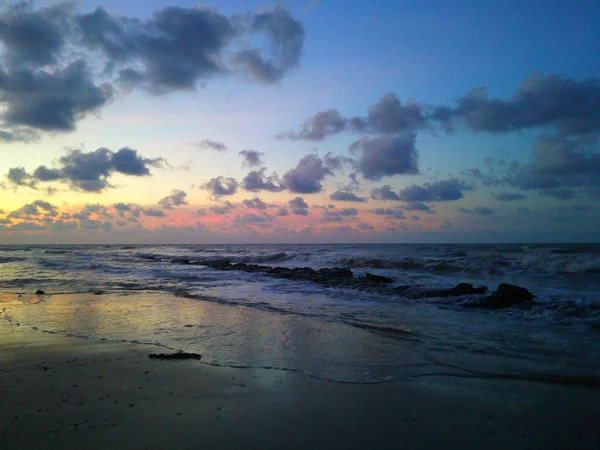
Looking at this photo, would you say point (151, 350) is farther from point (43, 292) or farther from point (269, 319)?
→ point (43, 292)

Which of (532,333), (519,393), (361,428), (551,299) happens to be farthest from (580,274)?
(361,428)

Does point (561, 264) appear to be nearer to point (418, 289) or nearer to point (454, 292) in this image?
point (418, 289)

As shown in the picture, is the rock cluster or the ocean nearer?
the ocean

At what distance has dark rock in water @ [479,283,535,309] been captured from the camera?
1162cm

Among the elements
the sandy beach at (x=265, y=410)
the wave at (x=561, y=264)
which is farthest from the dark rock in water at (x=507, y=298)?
the wave at (x=561, y=264)

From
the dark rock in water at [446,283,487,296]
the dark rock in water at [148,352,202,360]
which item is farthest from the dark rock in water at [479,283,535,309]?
the dark rock in water at [148,352,202,360]

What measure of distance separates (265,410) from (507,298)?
1041 cm

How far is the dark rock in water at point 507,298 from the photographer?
11625mm

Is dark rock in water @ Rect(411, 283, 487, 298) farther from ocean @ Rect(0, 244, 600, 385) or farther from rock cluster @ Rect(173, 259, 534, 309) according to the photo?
ocean @ Rect(0, 244, 600, 385)

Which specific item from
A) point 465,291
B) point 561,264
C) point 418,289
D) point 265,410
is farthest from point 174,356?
point 561,264

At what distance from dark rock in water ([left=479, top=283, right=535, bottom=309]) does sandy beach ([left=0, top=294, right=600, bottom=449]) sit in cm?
714

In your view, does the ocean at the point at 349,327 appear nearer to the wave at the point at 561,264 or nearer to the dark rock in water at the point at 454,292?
the dark rock in water at the point at 454,292

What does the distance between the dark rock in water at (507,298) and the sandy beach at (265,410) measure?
7.14 m

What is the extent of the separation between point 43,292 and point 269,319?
33.7 feet
